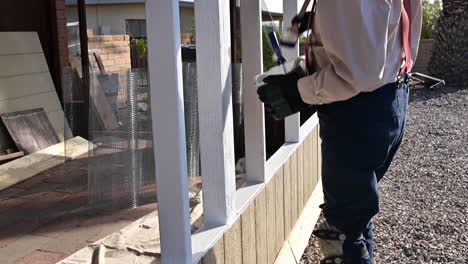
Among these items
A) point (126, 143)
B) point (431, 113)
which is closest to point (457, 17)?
point (431, 113)

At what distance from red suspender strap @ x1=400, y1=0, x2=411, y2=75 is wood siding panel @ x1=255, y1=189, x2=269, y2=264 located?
100cm

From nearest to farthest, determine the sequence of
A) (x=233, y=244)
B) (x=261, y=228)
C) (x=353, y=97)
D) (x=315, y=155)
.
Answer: (x=353, y=97) < (x=233, y=244) < (x=261, y=228) < (x=315, y=155)

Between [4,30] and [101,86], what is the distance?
7.60ft

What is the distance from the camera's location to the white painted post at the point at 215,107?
2121 mm

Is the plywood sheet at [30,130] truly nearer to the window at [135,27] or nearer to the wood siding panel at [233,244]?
the wood siding panel at [233,244]

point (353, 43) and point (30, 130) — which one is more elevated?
point (353, 43)

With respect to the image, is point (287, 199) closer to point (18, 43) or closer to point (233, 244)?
point (233, 244)

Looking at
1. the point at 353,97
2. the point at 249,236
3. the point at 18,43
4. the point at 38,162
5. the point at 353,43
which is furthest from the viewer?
the point at 18,43

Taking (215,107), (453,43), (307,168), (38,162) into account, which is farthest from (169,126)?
(453,43)

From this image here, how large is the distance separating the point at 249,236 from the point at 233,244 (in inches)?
8.9

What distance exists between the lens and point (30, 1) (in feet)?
20.6

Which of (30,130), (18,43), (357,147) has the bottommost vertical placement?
(30,130)

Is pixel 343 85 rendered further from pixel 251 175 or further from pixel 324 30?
pixel 251 175

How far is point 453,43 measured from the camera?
1384cm
